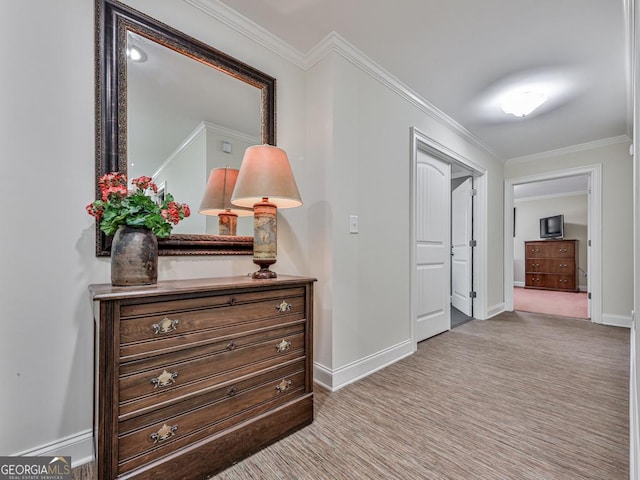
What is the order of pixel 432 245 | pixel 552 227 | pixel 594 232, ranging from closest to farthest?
pixel 432 245
pixel 594 232
pixel 552 227

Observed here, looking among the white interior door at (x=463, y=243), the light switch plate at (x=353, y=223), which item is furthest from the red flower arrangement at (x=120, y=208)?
the white interior door at (x=463, y=243)

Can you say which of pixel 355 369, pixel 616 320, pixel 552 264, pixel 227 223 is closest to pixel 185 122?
pixel 227 223

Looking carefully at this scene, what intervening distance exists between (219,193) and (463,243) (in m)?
3.63

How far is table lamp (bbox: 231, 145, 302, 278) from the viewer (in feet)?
4.92

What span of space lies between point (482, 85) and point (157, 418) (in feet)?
10.8

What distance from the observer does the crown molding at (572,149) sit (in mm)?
3732

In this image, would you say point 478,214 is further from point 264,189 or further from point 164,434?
point 164,434

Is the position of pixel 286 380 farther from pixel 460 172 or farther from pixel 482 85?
pixel 460 172

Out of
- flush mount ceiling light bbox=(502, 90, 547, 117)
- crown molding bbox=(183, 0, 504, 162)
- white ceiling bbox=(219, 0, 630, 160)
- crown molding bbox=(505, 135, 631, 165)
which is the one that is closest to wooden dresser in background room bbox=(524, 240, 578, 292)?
crown molding bbox=(505, 135, 631, 165)

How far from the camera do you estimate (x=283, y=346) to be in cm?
148

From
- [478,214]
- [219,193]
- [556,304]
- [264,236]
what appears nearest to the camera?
[264,236]

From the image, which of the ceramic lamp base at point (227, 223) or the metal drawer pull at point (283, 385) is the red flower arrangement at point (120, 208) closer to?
the ceramic lamp base at point (227, 223)

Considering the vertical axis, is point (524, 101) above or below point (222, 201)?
above

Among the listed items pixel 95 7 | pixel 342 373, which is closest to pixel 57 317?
pixel 95 7
